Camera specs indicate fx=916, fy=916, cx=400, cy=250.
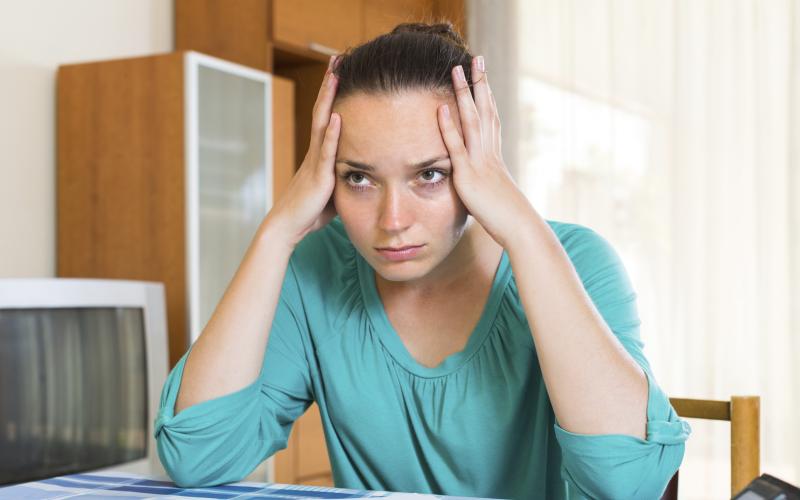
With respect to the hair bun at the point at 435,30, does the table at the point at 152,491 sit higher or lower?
lower

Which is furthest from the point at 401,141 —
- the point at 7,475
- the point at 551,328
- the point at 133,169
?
the point at 133,169

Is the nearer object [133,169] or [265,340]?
[265,340]

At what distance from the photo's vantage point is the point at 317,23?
3.32 meters

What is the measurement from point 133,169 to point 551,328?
2.01 metres

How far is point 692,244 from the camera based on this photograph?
334cm

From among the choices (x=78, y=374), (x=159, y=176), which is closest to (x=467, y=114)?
(x=78, y=374)

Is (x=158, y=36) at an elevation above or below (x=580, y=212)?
above

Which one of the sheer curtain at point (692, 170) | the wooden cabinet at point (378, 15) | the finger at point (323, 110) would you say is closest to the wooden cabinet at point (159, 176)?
the wooden cabinet at point (378, 15)

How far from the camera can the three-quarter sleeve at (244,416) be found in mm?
1061

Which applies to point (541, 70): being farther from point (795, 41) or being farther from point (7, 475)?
point (7, 475)

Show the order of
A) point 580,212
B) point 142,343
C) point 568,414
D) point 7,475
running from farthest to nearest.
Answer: point 580,212, point 142,343, point 7,475, point 568,414

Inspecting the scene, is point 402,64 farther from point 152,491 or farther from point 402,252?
point 152,491

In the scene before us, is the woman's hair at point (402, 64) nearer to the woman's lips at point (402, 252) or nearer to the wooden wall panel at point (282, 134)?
the woman's lips at point (402, 252)

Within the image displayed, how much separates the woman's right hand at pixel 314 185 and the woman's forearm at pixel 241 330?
0.7 inches
